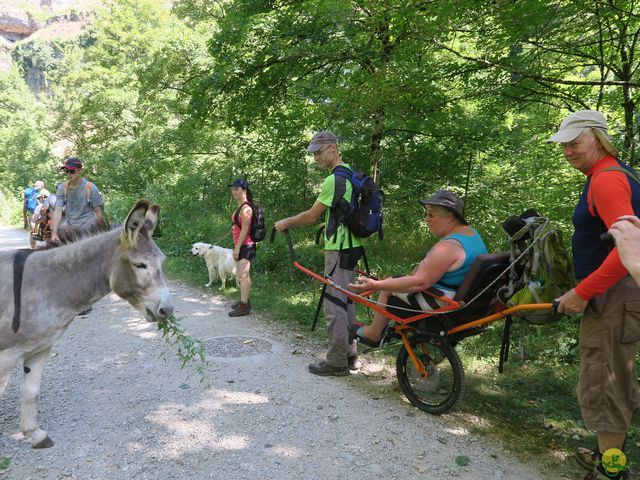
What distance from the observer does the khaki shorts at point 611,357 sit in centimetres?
257

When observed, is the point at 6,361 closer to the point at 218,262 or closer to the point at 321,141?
the point at 321,141

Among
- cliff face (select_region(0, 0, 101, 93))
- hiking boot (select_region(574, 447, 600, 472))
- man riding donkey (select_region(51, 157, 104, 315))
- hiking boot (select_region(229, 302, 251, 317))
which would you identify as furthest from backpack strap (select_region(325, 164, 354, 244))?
cliff face (select_region(0, 0, 101, 93))

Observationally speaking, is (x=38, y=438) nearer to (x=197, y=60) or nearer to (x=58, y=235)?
(x=58, y=235)

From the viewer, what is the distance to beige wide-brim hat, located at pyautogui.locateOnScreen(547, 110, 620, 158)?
2.57m

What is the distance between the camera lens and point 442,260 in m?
3.54

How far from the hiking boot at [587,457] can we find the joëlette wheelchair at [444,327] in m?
0.88

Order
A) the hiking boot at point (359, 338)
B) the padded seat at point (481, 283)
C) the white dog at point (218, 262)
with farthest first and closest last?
the white dog at point (218, 262) < the hiking boot at point (359, 338) < the padded seat at point (481, 283)

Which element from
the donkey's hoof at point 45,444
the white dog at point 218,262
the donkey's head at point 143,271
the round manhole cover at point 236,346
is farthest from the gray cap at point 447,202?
the white dog at point 218,262

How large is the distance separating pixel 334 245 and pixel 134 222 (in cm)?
215

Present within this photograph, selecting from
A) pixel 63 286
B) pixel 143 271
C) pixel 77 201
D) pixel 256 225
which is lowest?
pixel 63 286

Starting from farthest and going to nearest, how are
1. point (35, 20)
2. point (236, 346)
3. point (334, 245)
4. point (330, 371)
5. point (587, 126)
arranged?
point (35, 20), point (236, 346), point (330, 371), point (334, 245), point (587, 126)

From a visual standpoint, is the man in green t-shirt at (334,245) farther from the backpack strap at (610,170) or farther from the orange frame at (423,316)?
the backpack strap at (610,170)

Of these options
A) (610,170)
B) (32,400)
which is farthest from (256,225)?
(610,170)

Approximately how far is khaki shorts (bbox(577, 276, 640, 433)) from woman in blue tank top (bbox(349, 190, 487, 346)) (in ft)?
3.56
